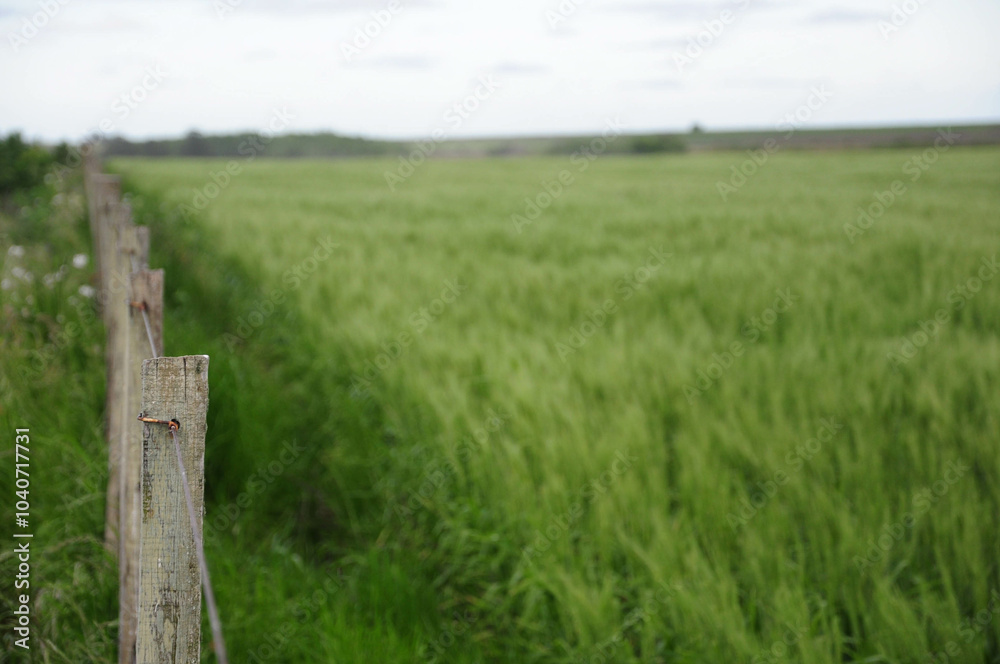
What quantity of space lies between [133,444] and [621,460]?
4.98 feet

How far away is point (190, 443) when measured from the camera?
86cm

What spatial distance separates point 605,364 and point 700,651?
1.49m

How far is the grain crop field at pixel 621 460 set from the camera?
5.59 feet
